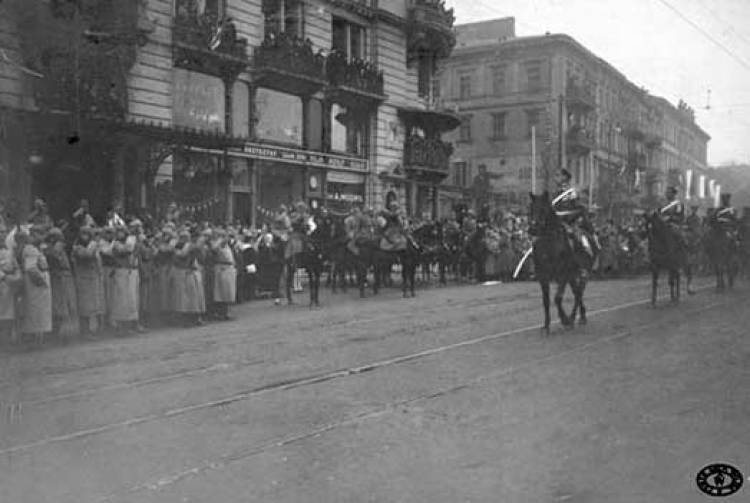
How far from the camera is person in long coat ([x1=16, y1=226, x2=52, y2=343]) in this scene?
38.7 feet

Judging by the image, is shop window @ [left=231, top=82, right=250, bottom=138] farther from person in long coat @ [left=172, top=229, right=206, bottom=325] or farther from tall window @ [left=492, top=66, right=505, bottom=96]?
person in long coat @ [left=172, top=229, right=206, bottom=325]

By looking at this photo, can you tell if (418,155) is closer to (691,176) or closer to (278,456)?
(691,176)

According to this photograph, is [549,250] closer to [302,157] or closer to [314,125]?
[302,157]

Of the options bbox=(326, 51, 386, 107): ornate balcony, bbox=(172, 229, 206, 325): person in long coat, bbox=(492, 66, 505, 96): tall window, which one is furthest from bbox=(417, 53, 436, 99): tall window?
bbox=(172, 229, 206, 325): person in long coat

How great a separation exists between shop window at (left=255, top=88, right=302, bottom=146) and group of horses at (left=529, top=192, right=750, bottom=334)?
13.5 m

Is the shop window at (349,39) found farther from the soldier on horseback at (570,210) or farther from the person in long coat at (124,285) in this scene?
the soldier on horseback at (570,210)

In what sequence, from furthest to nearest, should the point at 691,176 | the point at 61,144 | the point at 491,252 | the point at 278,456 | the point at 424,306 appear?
1. the point at 491,252
2. the point at 691,176
3. the point at 61,144
4. the point at 424,306
5. the point at 278,456

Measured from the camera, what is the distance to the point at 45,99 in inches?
618

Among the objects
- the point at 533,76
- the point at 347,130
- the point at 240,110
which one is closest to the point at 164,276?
the point at 240,110

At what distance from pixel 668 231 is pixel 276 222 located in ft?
30.2

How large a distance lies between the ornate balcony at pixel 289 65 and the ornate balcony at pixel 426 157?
22.4ft

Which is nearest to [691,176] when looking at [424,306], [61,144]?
[424,306]

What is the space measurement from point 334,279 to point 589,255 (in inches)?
367

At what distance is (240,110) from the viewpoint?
27969 millimetres
